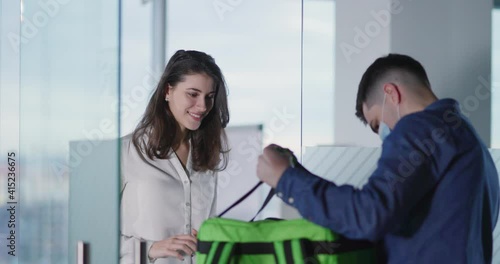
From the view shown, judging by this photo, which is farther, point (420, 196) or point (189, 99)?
point (189, 99)

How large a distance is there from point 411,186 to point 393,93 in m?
0.34

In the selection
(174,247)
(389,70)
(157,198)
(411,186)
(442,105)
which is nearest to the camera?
(411,186)

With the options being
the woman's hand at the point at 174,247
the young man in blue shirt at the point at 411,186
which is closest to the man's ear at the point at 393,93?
the young man in blue shirt at the point at 411,186

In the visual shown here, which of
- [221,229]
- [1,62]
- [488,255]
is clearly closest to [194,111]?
[1,62]

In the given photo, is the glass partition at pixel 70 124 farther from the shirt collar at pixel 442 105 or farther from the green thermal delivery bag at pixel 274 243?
the shirt collar at pixel 442 105

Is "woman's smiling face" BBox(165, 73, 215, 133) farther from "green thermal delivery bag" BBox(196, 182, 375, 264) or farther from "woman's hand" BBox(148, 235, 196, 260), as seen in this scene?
"green thermal delivery bag" BBox(196, 182, 375, 264)

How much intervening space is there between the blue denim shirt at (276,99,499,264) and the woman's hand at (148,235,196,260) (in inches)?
29.3

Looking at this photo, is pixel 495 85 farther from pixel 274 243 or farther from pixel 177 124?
pixel 274 243

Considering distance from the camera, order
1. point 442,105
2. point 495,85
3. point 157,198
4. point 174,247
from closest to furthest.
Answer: point 442,105, point 174,247, point 157,198, point 495,85

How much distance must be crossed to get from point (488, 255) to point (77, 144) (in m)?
1.00

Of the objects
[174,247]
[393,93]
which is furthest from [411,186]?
[174,247]

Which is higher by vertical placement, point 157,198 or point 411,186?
point 411,186

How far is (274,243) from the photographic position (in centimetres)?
137

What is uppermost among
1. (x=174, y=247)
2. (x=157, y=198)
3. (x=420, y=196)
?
(x=420, y=196)
